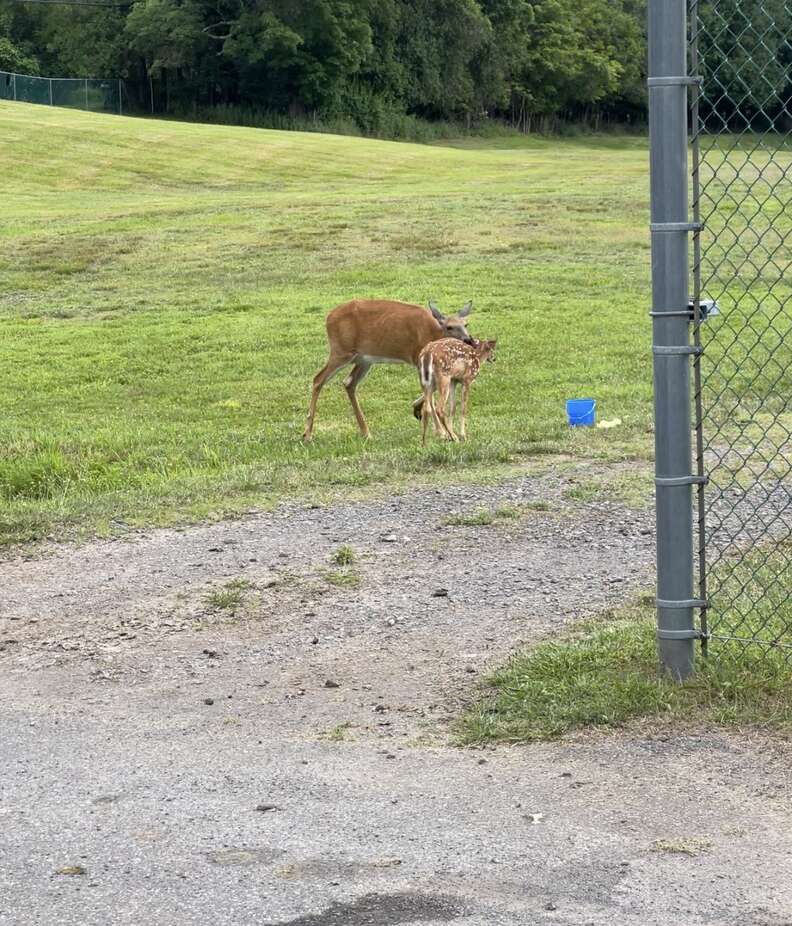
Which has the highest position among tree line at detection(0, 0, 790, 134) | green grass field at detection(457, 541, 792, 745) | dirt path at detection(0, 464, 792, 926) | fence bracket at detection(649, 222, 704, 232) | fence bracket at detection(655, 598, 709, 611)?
tree line at detection(0, 0, 790, 134)

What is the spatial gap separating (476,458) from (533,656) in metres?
4.38

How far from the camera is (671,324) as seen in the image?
5.01 meters

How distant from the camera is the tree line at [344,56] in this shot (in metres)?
64.4

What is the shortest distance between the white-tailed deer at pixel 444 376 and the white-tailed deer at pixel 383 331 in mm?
622

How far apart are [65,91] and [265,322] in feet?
158

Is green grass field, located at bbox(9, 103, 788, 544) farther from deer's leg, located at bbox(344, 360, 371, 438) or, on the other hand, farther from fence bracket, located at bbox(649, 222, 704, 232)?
fence bracket, located at bbox(649, 222, 704, 232)

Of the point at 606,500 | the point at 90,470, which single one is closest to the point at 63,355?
the point at 90,470

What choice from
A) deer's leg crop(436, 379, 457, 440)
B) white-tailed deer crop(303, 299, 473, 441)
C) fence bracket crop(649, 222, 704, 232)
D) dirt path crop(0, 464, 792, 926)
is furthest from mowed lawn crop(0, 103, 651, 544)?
fence bracket crop(649, 222, 704, 232)

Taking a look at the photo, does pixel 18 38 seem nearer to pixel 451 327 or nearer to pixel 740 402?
pixel 451 327

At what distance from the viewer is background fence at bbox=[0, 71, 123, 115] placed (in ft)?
201

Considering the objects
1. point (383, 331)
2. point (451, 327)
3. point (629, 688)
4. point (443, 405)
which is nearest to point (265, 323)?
point (383, 331)

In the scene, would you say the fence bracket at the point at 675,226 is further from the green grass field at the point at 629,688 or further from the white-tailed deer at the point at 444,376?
the white-tailed deer at the point at 444,376

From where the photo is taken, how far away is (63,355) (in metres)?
17.2

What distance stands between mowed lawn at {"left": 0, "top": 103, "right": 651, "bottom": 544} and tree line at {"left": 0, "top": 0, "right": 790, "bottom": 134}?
28.9 metres
